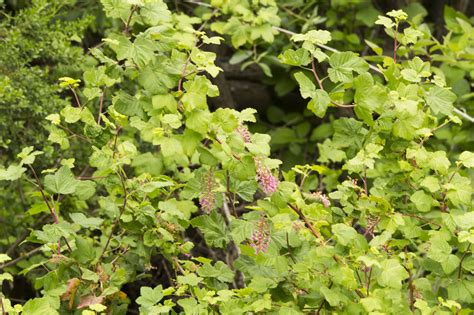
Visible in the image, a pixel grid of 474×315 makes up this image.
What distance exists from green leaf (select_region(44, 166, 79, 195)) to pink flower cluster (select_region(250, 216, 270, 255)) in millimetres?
491

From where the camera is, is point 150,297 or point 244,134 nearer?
point 244,134

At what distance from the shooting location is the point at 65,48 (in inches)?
123

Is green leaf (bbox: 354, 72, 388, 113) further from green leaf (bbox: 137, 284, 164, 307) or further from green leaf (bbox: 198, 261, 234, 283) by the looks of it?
green leaf (bbox: 137, 284, 164, 307)

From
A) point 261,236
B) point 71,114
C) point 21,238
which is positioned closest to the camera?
point 261,236

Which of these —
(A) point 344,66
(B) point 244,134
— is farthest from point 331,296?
(A) point 344,66

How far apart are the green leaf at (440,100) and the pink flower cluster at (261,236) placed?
542 mm

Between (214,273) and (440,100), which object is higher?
(440,100)

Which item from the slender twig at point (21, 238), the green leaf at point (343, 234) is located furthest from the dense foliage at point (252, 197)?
the slender twig at point (21, 238)

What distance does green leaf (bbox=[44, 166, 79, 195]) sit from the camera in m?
2.20

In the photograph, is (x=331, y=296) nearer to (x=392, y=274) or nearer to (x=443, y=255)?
(x=392, y=274)

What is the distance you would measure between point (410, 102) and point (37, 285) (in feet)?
Result: 3.73

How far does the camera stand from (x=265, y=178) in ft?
6.51

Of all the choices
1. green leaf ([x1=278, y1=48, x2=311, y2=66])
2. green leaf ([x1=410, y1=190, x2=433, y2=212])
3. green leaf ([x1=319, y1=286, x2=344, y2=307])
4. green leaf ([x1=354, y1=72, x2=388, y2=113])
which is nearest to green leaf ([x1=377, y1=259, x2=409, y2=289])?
green leaf ([x1=319, y1=286, x2=344, y2=307])

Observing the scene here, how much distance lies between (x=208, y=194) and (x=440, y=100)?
0.65 meters
